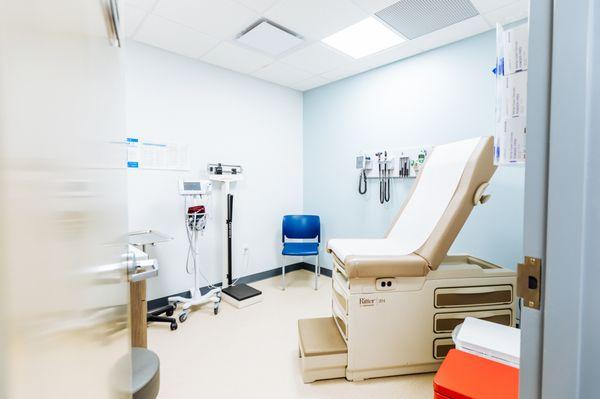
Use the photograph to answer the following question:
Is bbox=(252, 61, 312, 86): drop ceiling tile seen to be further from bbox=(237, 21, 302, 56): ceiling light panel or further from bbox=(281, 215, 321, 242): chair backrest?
bbox=(281, 215, 321, 242): chair backrest

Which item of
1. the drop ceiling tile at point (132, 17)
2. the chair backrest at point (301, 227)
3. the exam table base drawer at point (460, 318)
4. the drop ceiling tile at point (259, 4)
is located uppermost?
the drop ceiling tile at point (259, 4)

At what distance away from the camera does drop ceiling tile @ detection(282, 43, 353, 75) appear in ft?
9.27

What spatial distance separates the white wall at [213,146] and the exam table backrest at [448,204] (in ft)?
6.29

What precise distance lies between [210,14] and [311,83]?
5.58ft

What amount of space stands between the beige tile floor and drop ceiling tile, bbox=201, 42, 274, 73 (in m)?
2.54

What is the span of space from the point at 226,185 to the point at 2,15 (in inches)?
116

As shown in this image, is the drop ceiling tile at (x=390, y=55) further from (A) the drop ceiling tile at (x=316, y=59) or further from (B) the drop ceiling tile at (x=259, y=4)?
(B) the drop ceiling tile at (x=259, y=4)

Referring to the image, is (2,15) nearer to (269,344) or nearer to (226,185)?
(269,344)

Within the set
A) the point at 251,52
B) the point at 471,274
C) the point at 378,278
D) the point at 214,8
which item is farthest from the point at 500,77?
the point at 251,52

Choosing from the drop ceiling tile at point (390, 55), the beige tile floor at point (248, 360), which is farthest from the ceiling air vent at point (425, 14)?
the beige tile floor at point (248, 360)

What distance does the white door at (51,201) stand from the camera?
180mm

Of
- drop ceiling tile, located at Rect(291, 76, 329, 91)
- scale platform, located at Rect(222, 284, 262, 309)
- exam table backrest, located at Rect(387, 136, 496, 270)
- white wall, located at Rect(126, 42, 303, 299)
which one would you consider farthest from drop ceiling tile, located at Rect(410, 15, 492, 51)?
scale platform, located at Rect(222, 284, 262, 309)

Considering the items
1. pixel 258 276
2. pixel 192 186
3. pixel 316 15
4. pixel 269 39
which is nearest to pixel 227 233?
pixel 192 186

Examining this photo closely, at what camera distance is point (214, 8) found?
7.11 feet
